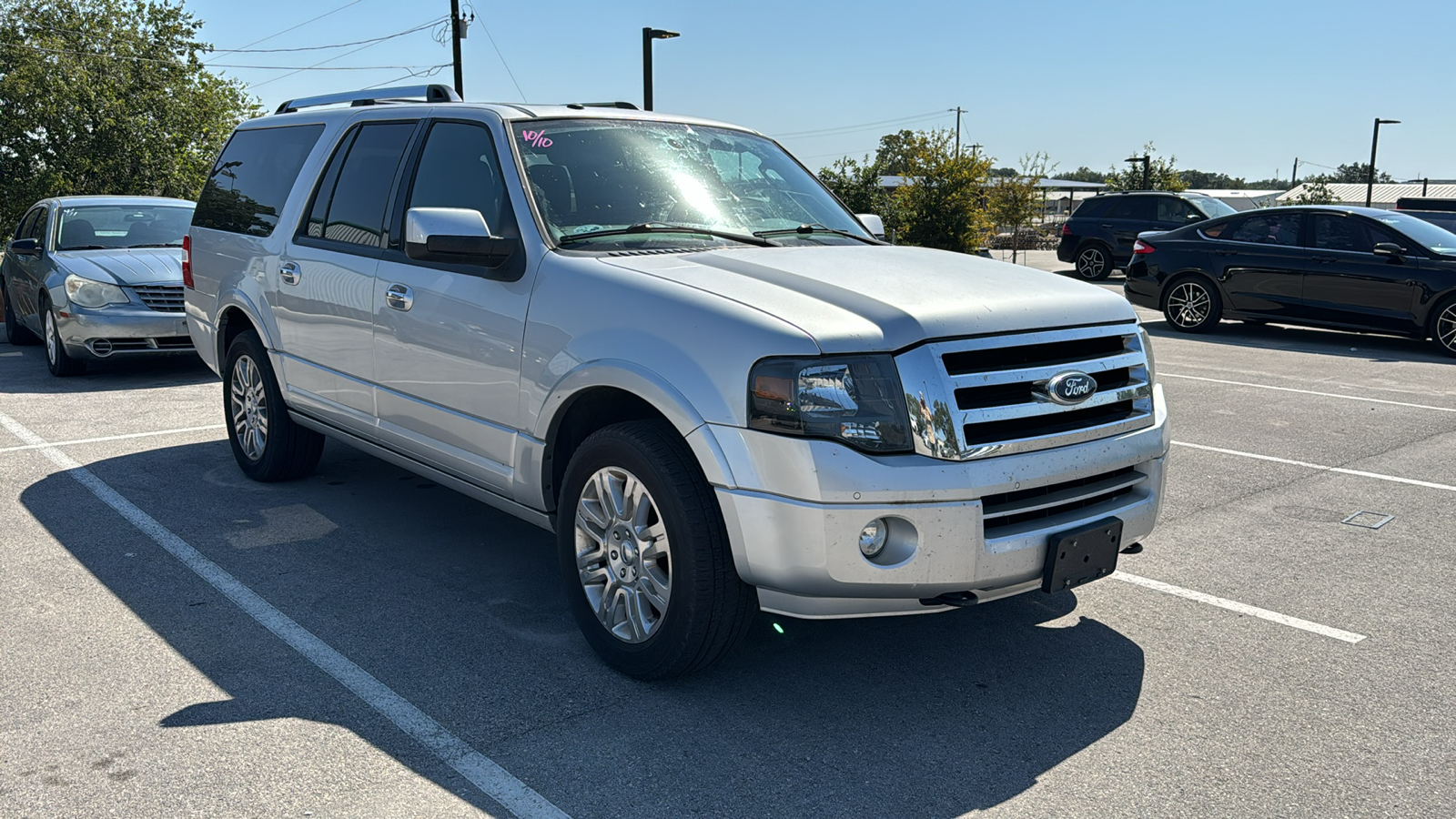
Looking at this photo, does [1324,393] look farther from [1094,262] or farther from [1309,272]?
[1094,262]

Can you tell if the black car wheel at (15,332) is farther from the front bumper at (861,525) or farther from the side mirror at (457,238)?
the front bumper at (861,525)

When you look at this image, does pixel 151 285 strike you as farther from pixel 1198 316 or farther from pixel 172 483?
pixel 1198 316

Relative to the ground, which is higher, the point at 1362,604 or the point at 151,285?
the point at 151,285

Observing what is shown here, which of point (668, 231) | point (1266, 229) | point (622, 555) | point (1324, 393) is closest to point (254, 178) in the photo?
point (668, 231)

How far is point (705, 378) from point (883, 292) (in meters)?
0.65

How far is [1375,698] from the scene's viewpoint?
12.1ft

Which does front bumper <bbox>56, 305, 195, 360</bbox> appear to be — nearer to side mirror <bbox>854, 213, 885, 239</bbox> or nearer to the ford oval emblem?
side mirror <bbox>854, 213, 885, 239</bbox>

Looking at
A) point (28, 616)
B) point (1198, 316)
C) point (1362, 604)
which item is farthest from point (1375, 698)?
point (1198, 316)

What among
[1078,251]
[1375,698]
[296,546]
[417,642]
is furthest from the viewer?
[1078,251]

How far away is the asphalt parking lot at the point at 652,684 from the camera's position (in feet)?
10.2

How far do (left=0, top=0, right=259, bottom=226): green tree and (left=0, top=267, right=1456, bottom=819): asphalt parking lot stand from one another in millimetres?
24786

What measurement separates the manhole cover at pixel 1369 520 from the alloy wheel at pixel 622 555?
3928 mm

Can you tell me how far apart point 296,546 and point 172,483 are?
163 centimetres

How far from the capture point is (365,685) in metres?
3.75
